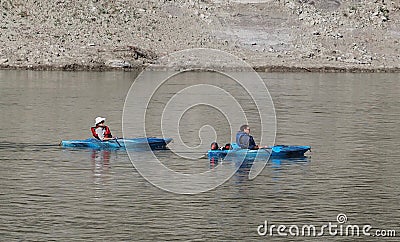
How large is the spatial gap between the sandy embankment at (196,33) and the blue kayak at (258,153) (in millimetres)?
65540

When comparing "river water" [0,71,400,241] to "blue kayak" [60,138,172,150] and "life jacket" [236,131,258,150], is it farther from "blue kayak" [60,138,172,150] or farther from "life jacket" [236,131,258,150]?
"life jacket" [236,131,258,150]

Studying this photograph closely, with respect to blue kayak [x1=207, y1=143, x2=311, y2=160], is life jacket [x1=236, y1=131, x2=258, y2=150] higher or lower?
higher

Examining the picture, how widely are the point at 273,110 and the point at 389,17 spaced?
6607cm

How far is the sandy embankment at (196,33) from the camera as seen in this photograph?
109188mm

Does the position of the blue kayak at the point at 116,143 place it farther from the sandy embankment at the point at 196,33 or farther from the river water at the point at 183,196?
the sandy embankment at the point at 196,33

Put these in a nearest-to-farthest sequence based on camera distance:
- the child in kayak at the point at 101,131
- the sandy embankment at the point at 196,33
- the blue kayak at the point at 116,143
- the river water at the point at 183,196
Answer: the river water at the point at 183,196 → the blue kayak at the point at 116,143 → the child in kayak at the point at 101,131 → the sandy embankment at the point at 196,33

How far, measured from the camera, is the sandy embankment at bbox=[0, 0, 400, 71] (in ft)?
358

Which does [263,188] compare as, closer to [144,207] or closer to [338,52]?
[144,207]

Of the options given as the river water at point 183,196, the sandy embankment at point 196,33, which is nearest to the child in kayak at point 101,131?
the river water at point 183,196

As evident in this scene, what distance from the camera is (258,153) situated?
42.5 m

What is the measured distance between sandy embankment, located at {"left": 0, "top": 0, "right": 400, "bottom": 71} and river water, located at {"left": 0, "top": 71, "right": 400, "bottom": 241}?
1783 inches

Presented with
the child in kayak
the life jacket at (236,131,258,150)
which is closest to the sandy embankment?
the child in kayak

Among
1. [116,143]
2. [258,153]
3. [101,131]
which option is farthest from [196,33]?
[258,153]

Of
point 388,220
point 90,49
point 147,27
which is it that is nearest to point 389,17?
point 147,27
